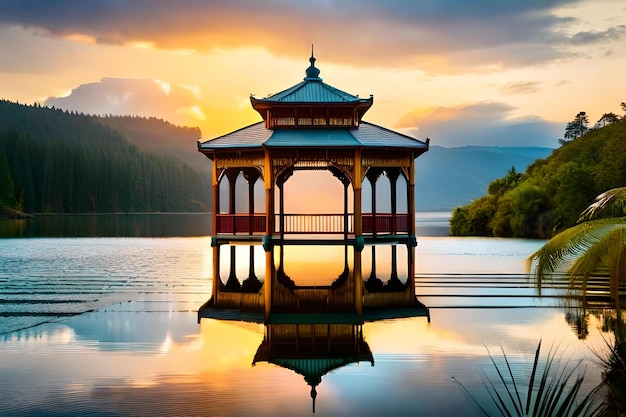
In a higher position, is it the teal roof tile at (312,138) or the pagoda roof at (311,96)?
the pagoda roof at (311,96)

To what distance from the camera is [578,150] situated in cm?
6781

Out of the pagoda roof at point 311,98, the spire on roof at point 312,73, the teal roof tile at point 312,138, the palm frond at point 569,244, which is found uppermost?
the spire on roof at point 312,73

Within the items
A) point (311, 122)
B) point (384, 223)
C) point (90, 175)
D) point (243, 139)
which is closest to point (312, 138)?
point (311, 122)

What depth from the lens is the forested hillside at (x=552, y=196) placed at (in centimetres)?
5375

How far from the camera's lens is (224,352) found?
1207cm

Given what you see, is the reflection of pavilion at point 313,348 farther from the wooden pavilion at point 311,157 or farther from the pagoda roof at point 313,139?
the pagoda roof at point 313,139

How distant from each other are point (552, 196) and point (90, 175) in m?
129

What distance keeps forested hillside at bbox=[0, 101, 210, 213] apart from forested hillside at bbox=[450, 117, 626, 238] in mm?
91680

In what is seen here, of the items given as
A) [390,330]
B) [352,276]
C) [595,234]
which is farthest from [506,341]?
[352,276]

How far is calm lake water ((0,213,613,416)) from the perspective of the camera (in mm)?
9117

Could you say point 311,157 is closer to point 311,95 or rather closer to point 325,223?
point 311,95

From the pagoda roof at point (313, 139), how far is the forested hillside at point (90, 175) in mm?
113238

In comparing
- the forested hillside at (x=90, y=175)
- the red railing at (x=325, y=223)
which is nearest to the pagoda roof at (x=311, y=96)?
the red railing at (x=325, y=223)

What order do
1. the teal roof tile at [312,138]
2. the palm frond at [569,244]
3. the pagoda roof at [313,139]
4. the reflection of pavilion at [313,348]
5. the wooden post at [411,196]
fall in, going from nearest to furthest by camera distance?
1. the palm frond at [569,244]
2. the reflection of pavilion at [313,348]
3. the teal roof tile at [312,138]
4. the pagoda roof at [313,139]
5. the wooden post at [411,196]
